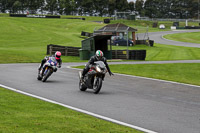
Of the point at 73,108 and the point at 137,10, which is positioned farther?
the point at 137,10

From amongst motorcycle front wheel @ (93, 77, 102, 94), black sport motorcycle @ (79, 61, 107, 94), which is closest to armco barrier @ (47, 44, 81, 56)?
black sport motorcycle @ (79, 61, 107, 94)

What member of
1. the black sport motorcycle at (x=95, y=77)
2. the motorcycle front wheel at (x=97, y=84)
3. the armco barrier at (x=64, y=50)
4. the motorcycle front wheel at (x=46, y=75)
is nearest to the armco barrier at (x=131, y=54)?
the armco barrier at (x=64, y=50)

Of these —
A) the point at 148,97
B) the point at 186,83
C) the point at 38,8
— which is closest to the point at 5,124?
the point at 148,97

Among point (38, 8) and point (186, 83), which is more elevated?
point (38, 8)

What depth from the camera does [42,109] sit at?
408 inches

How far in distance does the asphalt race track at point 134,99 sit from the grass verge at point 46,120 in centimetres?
82

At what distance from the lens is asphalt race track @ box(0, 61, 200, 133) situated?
9.31 meters

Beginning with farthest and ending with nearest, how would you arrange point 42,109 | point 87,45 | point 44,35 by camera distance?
point 44,35, point 87,45, point 42,109

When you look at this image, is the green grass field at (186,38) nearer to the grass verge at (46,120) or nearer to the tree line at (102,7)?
the grass verge at (46,120)

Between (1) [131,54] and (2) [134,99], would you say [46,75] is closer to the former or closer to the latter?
(2) [134,99]

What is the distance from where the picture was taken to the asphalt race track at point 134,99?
30.5 ft

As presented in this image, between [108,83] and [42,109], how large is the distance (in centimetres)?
777

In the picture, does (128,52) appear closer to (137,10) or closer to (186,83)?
(186,83)

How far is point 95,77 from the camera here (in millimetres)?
14414
